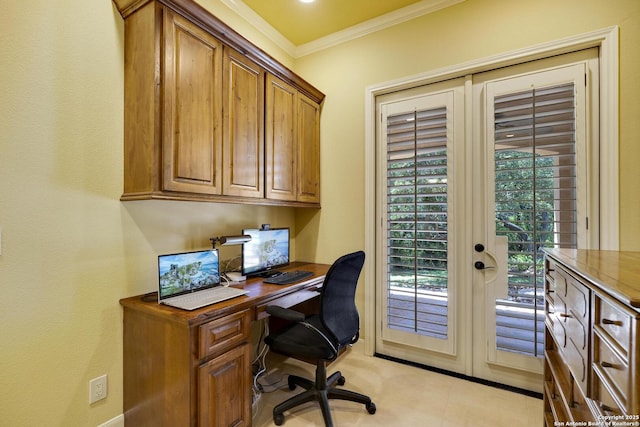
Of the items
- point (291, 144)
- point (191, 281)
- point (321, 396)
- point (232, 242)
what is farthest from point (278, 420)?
point (291, 144)

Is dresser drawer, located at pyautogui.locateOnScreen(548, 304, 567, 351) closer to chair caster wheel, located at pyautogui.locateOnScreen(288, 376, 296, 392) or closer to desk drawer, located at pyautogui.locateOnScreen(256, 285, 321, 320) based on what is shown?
desk drawer, located at pyautogui.locateOnScreen(256, 285, 321, 320)

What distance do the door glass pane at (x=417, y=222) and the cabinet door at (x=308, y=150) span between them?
687mm

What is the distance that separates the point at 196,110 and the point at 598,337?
2.01 m

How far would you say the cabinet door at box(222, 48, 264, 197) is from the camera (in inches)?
77.0

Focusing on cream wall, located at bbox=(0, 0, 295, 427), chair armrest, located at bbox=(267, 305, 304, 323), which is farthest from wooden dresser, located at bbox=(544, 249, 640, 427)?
cream wall, located at bbox=(0, 0, 295, 427)

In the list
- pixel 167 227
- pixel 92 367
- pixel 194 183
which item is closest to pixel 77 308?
pixel 92 367

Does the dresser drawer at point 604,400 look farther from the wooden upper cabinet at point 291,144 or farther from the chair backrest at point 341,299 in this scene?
the wooden upper cabinet at point 291,144

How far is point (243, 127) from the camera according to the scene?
2.09 m

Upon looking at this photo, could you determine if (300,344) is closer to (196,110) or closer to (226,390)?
(226,390)

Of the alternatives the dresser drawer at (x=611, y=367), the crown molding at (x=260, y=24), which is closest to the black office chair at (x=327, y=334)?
the dresser drawer at (x=611, y=367)

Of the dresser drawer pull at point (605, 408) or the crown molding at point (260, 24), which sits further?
the crown molding at point (260, 24)

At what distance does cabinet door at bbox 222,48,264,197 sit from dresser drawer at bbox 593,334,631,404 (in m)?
1.86

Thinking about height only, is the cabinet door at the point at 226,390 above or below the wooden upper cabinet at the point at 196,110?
below

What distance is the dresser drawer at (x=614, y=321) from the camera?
71 centimetres
